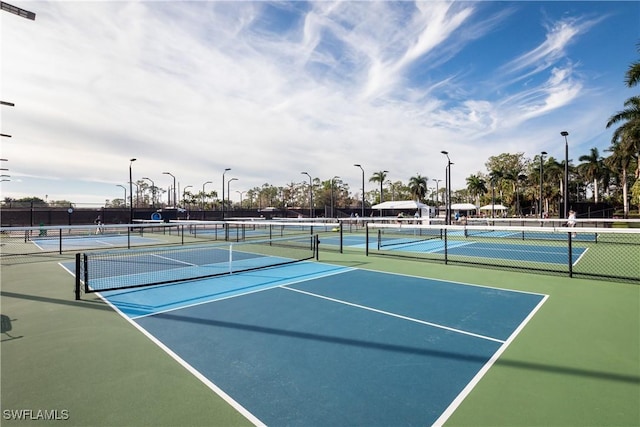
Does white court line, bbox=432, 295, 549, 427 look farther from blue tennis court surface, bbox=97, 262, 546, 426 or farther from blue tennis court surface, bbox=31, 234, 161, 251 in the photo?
blue tennis court surface, bbox=31, 234, 161, 251

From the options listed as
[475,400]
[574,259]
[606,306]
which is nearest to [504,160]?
[574,259]

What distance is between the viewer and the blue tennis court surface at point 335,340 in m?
3.79

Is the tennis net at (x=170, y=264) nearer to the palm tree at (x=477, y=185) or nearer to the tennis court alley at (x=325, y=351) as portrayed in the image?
the tennis court alley at (x=325, y=351)

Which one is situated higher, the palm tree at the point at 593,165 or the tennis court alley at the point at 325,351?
the palm tree at the point at 593,165

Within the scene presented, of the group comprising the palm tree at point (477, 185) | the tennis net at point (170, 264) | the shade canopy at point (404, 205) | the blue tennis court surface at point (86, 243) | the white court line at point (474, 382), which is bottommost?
the white court line at point (474, 382)

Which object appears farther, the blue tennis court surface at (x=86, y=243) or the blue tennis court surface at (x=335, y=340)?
the blue tennis court surface at (x=86, y=243)

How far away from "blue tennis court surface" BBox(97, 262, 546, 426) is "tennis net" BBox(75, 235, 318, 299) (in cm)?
97

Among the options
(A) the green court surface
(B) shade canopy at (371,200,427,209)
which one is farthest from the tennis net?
(B) shade canopy at (371,200,427,209)

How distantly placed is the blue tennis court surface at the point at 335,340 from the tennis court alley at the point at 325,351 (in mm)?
25

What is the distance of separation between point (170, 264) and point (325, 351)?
9771mm

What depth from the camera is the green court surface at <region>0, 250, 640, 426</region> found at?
354 centimetres

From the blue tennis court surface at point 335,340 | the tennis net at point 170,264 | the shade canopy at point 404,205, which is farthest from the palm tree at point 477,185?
the blue tennis court surface at point 335,340

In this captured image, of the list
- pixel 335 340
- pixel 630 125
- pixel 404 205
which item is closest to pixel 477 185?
pixel 404 205

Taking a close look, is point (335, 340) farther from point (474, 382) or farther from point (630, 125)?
point (630, 125)
